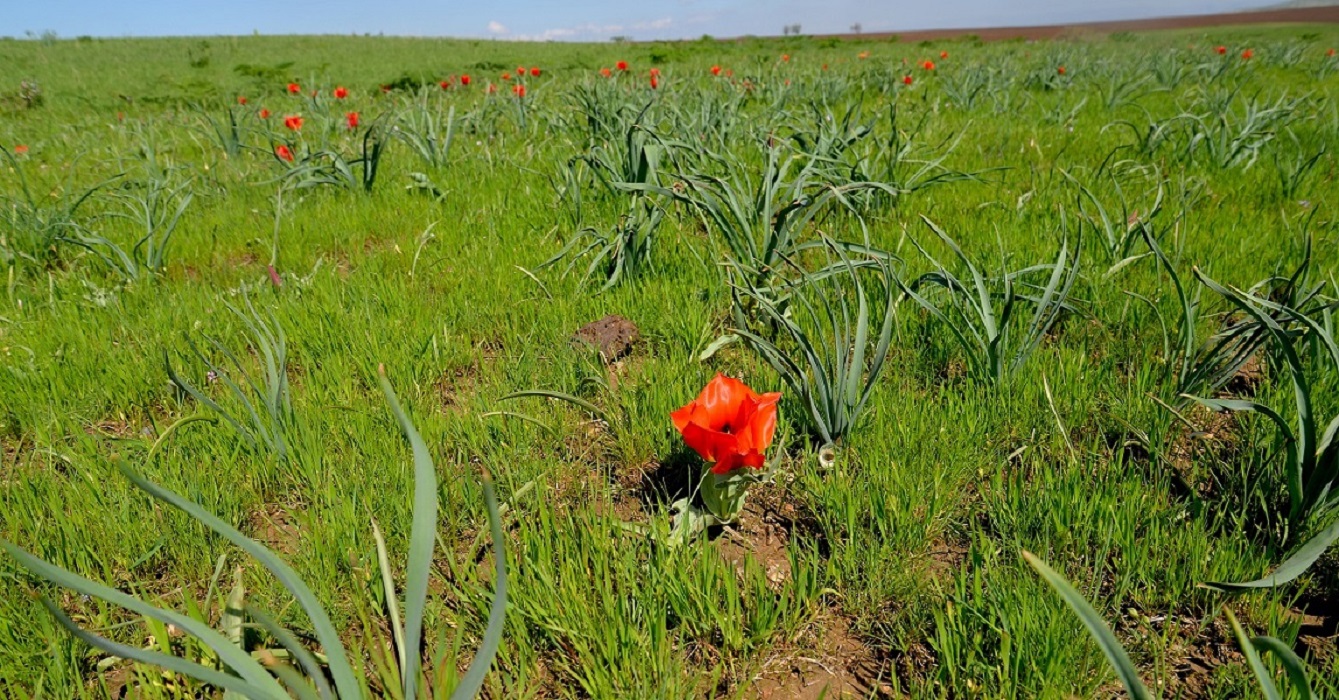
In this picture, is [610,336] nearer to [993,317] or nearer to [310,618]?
[993,317]

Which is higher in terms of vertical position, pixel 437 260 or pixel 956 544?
pixel 437 260

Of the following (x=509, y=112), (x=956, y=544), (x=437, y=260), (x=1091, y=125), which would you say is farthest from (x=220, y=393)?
(x=1091, y=125)

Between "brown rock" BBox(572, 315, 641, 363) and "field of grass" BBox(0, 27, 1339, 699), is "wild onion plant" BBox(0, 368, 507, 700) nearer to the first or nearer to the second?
"field of grass" BBox(0, 27, 1339, 699)

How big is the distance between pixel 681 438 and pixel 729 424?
0.34 meters

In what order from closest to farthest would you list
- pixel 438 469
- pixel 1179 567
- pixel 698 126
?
1. pixel 1179 567
2. pixel 438 469
3. pixel 698 126

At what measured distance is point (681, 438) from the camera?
1687mm

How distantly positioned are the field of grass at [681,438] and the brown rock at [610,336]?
33 mm

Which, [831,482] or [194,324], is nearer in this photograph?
[831,482]

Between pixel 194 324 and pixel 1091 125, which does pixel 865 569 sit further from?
pixel 1091 125

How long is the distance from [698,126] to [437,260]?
1739 mm

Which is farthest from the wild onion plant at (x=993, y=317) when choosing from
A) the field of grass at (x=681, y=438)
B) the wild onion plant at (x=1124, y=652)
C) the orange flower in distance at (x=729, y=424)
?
the wild onion plant at (x=1124, y=652)

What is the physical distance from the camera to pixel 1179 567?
1.24m

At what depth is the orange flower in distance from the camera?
1253 millimetres

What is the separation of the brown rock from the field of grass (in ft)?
0.11
